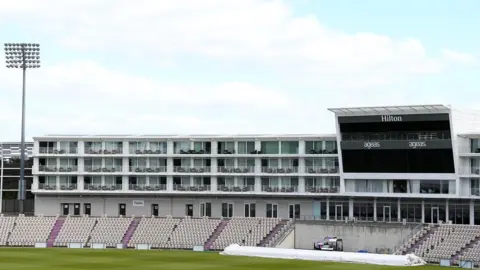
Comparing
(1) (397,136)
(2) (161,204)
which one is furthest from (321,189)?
(2) (161,204)

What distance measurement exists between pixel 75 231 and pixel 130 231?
7017 mm

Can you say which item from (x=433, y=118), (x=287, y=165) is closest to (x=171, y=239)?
(x=287, y=165)

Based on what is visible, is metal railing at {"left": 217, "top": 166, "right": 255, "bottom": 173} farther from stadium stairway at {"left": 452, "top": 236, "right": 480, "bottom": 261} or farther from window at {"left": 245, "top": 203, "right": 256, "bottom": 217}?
stadium stairway at {"left": 452, "top": 236, "right": 480, "bottom": 261}

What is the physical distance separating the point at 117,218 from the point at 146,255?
18474 mm

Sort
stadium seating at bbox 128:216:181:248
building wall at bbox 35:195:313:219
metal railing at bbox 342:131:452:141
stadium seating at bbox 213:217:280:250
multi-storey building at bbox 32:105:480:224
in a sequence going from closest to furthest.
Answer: metal railing at bbox 342:131:452:141, multi-storey building at bbox 32:105:480:224, stadium seating at bbox 213:217:280:250, stadium seating at bbox 128:216:181:248, building wall at bbox 35:195:313:219

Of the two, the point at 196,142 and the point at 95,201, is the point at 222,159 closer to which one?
the point at 196,142

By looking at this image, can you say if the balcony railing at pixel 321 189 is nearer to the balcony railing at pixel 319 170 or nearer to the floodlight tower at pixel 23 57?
the balcony railing at pixel 319 170

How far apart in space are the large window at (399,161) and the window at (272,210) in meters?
12.3

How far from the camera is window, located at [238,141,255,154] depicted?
364 ft

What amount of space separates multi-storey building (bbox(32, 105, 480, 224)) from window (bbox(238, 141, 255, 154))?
142 millimetres

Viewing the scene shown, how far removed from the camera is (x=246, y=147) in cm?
11131

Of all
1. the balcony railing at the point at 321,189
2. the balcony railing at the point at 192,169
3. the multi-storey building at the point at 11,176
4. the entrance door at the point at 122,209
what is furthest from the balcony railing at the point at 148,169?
the multi-storey building at the point at 11,176

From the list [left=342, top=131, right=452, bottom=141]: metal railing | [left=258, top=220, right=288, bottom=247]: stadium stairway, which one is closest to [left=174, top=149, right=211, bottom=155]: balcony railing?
[left=258, top=220, right=288, bottom=247]: stadium stairway

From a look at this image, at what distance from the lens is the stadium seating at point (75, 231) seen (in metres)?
108
